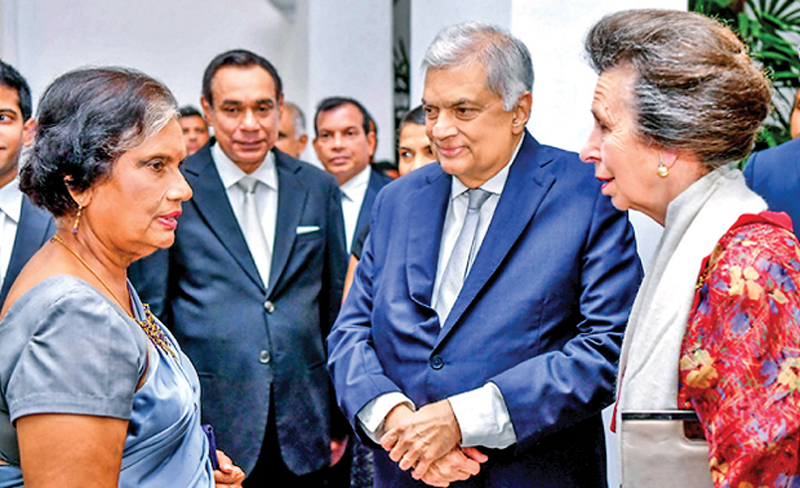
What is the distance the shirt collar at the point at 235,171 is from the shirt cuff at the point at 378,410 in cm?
129

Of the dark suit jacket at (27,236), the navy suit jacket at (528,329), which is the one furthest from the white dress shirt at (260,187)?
the navy suit jacket at (528,329)

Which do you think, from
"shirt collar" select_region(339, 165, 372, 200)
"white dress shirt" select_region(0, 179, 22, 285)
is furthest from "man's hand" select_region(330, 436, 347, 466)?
"shirt collar" select_region(339, 165, 372, 200)

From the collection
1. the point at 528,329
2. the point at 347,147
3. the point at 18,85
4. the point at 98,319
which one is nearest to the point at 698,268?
the point at 528,329

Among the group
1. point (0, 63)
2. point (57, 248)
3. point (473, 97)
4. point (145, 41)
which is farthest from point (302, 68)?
point (57, 248)

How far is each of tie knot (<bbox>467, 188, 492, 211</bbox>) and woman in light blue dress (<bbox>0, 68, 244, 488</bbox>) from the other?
32.6 inches

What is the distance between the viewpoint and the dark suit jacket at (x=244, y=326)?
9.64 feet

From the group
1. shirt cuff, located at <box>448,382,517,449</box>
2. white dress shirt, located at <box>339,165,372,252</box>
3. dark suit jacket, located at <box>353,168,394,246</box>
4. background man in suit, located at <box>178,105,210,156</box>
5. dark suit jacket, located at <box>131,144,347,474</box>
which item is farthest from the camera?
background man in suit, located at <box>178,105,210,156</box>

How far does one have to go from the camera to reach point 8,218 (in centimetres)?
291

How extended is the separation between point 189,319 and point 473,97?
4.12 feet

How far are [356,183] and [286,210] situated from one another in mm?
1839

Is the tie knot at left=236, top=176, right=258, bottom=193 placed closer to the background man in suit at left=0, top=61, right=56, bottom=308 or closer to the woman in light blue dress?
the background man in suit at left=0, top=61, right=56, bottom=308

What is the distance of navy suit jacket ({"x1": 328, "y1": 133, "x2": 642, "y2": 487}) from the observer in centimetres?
208

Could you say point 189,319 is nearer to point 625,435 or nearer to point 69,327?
point 69,327

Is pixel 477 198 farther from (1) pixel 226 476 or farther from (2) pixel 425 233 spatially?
(1) pixel 226 476
